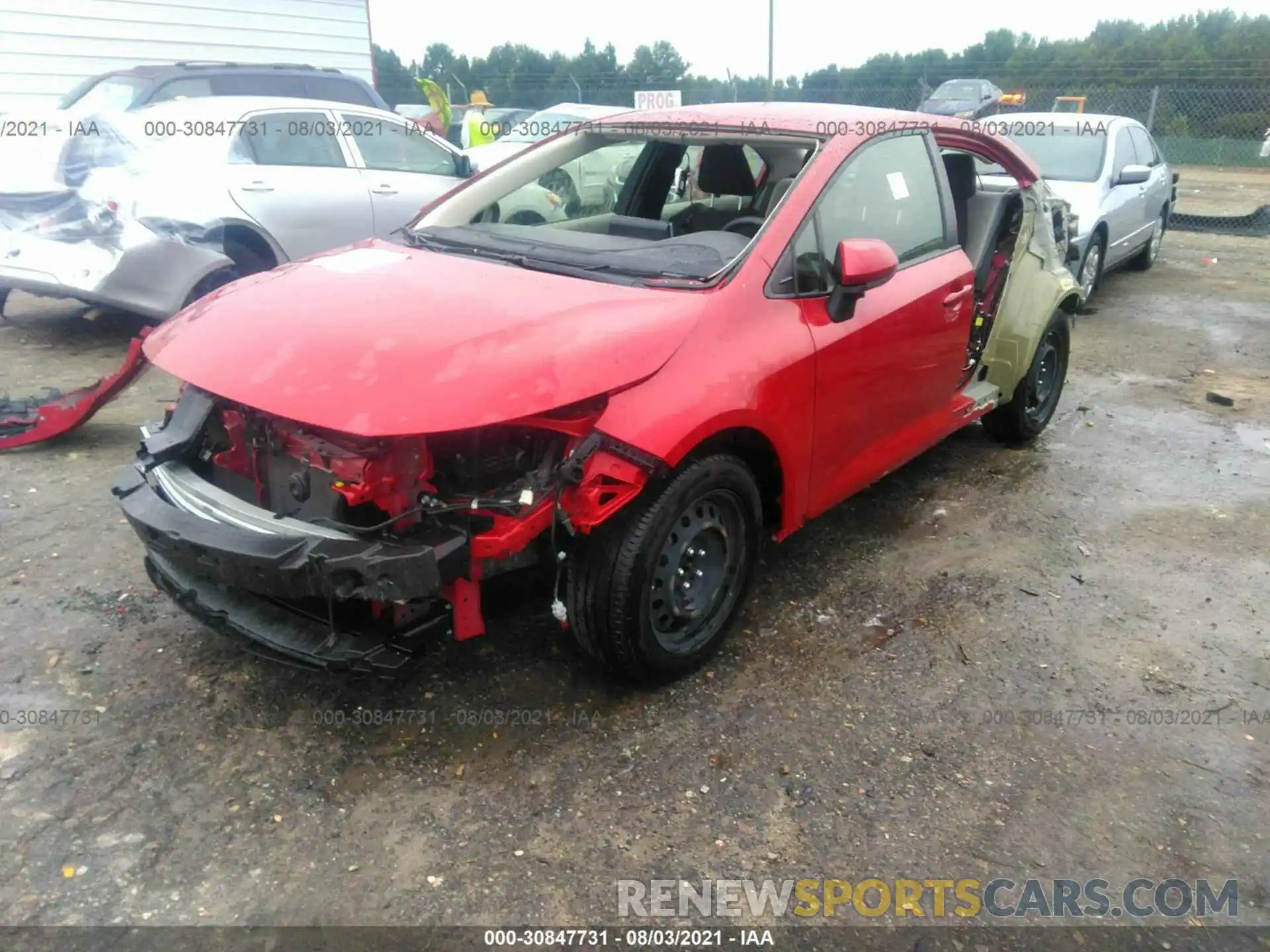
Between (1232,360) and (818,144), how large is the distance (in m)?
5.44

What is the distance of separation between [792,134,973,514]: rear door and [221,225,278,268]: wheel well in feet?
15.5

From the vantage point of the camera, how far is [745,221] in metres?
3.64

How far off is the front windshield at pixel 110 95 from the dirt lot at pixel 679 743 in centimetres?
528

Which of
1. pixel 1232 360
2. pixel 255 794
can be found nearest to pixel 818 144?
pixel 255 794

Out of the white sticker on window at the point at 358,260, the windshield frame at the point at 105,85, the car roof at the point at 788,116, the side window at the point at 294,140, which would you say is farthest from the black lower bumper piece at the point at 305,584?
the windshield frame at the point at 105,85

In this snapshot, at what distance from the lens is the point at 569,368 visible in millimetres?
2660

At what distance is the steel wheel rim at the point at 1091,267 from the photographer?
8.35m

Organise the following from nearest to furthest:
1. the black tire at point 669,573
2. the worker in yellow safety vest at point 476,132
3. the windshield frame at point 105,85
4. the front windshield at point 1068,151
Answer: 1. the black tire at point 669,573
2. the windshield frame at point 105,85
3. the front windshield at point 1068,151
4. the worker in yellow safety vest at point 476,132

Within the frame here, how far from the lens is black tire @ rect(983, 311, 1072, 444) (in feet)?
16.9

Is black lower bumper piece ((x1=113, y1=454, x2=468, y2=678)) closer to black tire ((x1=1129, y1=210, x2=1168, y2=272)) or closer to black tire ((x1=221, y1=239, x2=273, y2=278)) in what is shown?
black tire ((x1=221, y1=239, x2=273, y2=278))

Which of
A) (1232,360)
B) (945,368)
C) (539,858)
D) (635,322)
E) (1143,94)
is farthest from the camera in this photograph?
(1143,94)

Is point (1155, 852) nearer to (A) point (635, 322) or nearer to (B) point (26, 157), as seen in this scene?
(A) point (635, 322)

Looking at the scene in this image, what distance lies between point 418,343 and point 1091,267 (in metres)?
7.69

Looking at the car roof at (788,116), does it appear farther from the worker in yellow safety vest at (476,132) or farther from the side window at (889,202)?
the worker in yellow safety vest at (476,132)
